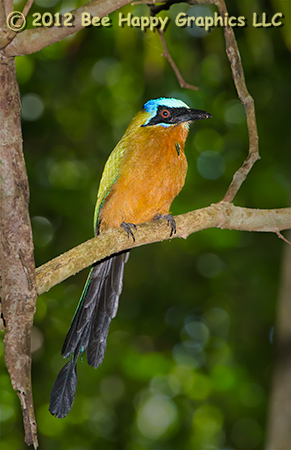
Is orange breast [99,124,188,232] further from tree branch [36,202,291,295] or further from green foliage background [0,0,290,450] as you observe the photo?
green foliage background [0,0,290,450]

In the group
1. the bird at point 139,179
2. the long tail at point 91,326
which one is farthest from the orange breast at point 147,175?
the long tail at point 91,326

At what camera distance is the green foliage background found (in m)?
5.23

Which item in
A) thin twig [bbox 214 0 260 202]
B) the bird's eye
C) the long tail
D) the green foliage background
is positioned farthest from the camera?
the green foliage background

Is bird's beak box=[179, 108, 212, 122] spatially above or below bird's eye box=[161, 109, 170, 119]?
below

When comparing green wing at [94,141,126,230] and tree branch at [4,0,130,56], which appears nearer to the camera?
tree branch at [4,0,130,56]

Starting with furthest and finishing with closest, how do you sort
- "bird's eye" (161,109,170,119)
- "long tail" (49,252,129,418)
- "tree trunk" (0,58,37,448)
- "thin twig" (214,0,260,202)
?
"bird's eye" (161,109,170,119)
"thin twig" (214,0,260,202)
"long tail" (49,252,129,418)
"tree trunk" (0,58,37,448)

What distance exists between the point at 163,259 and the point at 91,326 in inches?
132

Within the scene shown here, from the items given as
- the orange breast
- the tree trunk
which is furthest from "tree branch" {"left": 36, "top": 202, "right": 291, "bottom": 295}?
the tree trunk

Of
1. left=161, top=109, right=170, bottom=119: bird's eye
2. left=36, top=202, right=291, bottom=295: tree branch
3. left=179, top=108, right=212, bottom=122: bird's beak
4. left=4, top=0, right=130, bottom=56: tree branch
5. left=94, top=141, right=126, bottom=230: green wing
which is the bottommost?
left=36, top=202, right=291, bottom=295: tree branch

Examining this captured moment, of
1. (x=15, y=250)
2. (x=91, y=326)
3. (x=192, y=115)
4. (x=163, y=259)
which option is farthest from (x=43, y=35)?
(x=163, y=259)

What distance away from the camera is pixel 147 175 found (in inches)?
118

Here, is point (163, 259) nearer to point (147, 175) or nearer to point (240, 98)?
point (147, 175)

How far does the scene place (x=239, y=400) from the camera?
16.6 ft

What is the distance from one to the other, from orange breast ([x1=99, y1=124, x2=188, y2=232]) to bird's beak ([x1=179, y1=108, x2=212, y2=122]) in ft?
0.24
